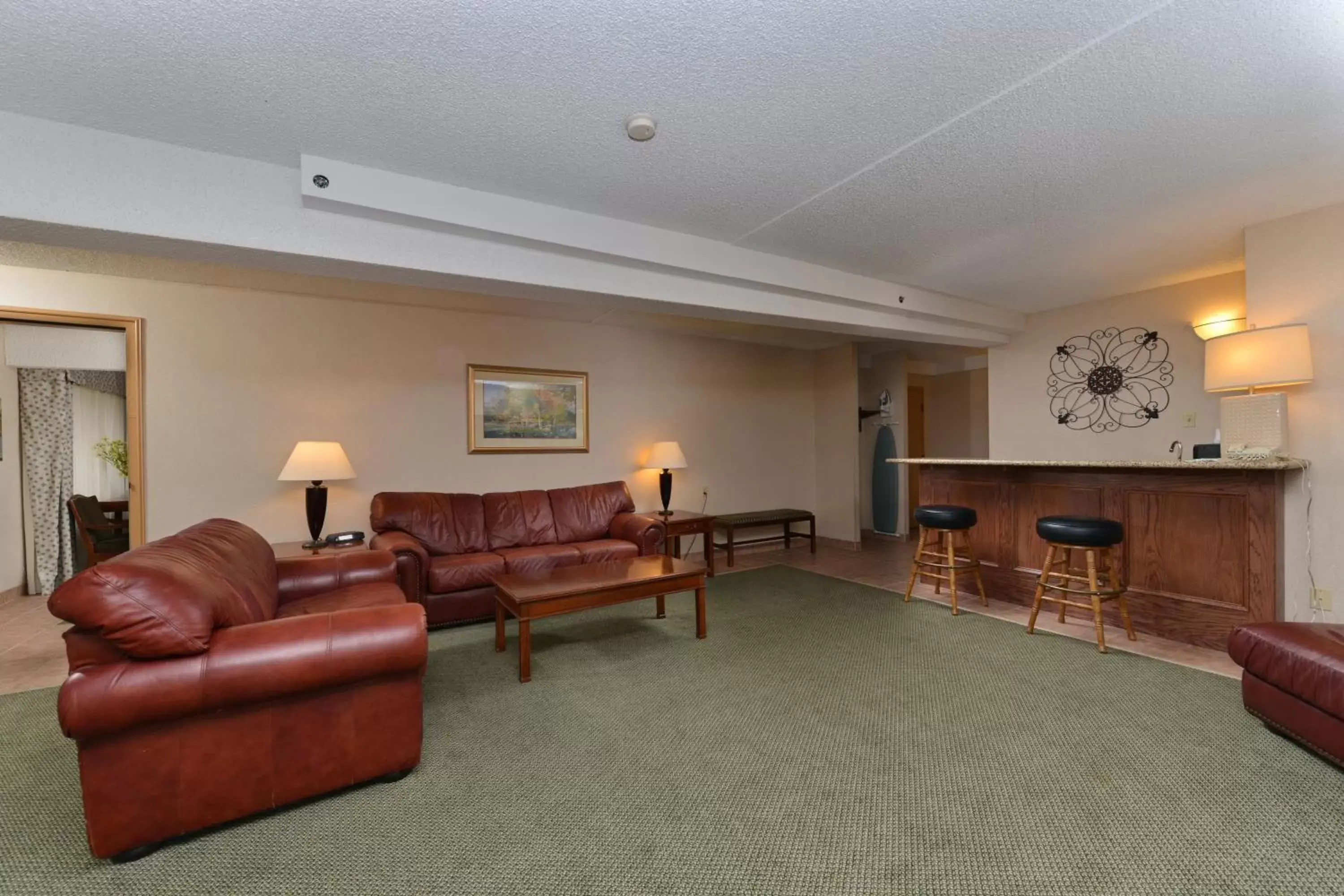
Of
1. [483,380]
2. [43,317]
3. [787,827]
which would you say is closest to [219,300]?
[43,317]

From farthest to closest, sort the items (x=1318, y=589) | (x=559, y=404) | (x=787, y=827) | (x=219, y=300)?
(x=559, y=404)
(x=219, y=300)
(x=1318, y=589)
(x=787, y=827)

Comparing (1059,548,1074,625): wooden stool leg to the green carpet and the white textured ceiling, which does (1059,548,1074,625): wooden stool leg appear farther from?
the white textured ceiling

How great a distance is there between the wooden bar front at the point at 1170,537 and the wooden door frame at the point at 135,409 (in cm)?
576

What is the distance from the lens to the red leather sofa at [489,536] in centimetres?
352

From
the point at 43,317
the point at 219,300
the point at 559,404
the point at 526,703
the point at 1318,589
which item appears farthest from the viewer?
the point at 559,404

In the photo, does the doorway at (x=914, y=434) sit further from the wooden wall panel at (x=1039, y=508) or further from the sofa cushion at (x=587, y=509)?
the sofa cushion at (x=587, y=509)

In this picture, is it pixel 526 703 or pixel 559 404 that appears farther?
pixel 559 404

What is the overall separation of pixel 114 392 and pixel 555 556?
185 inches

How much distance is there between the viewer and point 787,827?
5.31ft

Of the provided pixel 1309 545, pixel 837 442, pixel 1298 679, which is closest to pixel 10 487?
pixel 837 442

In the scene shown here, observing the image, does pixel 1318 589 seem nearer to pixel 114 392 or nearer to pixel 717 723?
pixel 717 723

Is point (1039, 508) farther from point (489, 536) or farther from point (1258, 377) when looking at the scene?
point (489, 536)

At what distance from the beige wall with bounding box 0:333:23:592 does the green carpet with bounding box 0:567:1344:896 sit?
2475 mm

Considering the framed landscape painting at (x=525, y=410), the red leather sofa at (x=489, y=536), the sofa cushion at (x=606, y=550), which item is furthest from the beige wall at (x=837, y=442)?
the sofa cushion at (x=606, y=550)
